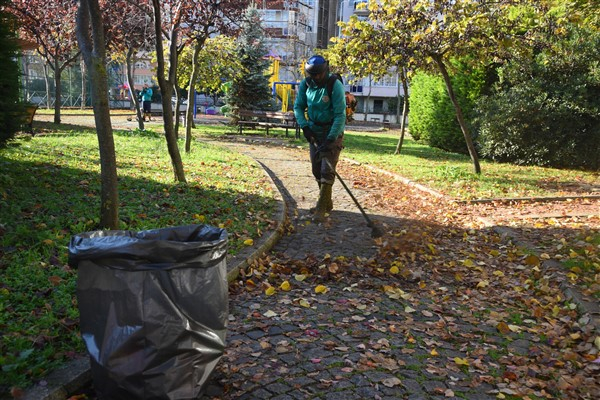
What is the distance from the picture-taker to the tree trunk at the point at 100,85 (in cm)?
485

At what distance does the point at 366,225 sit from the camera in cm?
738

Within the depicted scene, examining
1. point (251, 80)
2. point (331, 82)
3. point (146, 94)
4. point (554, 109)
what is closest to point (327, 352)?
point (331, 82)

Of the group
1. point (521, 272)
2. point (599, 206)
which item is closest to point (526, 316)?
point (521, 272)

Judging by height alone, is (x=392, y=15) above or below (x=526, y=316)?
above

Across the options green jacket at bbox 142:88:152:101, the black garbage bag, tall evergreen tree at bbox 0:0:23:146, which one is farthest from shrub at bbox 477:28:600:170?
green jacket at bbox 142:88:152:101

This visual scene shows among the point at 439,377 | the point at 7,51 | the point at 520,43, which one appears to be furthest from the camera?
the point at 520,43

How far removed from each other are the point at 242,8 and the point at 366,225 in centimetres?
887

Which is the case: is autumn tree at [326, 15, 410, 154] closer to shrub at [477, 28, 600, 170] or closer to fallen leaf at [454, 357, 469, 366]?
shrub at [477, 28, 600, 170]

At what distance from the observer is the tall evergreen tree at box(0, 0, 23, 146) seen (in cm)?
681

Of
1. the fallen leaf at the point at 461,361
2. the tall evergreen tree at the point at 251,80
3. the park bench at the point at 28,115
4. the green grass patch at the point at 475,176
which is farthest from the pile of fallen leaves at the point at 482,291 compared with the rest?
the tall evergreen tree at the point at 251,80

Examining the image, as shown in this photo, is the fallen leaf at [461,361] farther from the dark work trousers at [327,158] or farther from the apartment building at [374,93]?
the apartment building at [374,93]

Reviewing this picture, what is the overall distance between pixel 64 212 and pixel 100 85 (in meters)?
1.68

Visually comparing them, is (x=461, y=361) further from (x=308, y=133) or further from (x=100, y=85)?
(x=308, y=133)

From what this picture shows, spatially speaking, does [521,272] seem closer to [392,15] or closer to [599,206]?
[599,206]
